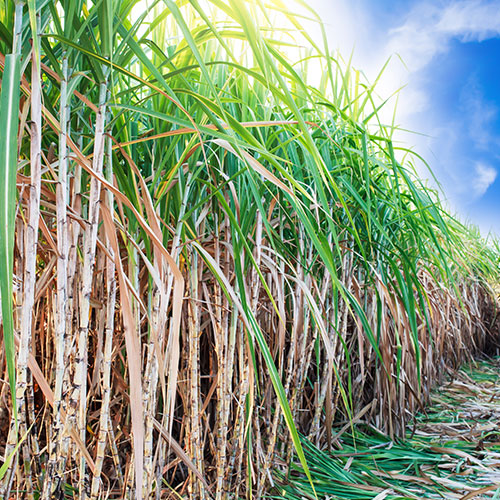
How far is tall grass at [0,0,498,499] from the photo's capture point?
0.44 metres

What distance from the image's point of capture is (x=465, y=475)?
Answer: 3.71 feet

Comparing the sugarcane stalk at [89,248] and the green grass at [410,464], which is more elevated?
the sugarcane stalk at [89,248]

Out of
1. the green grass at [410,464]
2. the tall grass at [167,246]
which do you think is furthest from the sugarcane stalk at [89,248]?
the green grass at [410,464]

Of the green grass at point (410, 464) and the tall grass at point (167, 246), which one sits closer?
the tall grass at point (167, 246)

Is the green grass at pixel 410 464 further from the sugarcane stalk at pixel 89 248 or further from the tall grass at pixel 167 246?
the sugarcane stalk at pixel 89 248

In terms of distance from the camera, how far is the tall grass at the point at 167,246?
445 mm

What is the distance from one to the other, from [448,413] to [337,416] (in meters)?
0.64

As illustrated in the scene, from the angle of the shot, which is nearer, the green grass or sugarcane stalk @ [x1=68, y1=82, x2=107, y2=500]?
sugarcane stalk @ [x1=68, y1=82, x2=107, y2=500]

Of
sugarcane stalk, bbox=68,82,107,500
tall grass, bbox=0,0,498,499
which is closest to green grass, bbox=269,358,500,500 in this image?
tall grass, bbox=0,0,498,499

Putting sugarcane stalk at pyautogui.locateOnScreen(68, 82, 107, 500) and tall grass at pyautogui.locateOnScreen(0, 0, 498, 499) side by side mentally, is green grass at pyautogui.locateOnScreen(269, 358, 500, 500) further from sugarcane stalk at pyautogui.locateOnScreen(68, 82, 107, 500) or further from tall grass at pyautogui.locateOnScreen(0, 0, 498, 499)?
sugarcane stalk at pyautogui.locateOnScreen(68, 82, 107, 500)

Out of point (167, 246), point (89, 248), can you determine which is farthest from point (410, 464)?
point (89, 248)

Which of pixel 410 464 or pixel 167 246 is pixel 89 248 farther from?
pixel 410 464

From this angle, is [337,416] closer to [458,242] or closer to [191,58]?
[458,242]

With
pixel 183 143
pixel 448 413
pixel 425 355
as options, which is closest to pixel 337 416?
pixel 425 355
